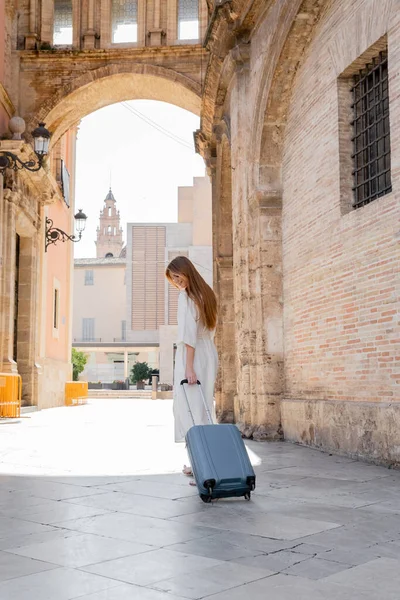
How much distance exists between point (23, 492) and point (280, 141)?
260 inches

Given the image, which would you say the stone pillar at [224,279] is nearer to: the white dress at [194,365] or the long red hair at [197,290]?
the white dress at [194,365]

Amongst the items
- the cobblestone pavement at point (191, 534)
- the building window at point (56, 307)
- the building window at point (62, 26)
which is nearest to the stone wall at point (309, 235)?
the cobblestone pavement at point (191, 534)

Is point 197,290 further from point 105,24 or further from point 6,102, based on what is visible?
point 105,24

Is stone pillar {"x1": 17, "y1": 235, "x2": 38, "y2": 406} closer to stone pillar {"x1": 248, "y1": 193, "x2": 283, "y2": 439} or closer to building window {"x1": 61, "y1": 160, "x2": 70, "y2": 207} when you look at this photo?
building window {"x1": 61, "y1": 160, "x2": 70, "y2": 207}

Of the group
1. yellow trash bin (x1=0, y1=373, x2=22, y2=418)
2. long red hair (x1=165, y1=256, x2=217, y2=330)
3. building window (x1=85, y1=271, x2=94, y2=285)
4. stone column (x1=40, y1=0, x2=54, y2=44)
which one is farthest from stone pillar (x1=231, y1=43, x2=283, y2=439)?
building window (x1=85, y1=271, x2=94, y2=285)

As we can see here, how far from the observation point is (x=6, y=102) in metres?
16.9

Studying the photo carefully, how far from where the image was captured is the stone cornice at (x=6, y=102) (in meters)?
16.4

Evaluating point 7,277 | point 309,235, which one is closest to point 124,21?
point 7,277

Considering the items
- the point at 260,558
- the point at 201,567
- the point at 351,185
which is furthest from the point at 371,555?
the point at 351,185

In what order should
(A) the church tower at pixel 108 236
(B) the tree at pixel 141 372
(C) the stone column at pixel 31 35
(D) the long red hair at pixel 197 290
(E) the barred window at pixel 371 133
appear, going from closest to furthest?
(D) the long red hair at pixel 197 290, (E) the barred window at pixel 371 133, (C) the stone column at pixel 31 35, (B) the tree at pixel 141 372, (A) the church tower at pixel 108 236

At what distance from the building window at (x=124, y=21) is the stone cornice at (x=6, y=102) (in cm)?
333

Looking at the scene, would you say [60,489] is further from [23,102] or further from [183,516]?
[23,102]

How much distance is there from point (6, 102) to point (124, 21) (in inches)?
164

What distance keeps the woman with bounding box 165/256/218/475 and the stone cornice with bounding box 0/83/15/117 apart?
39.1 ft
